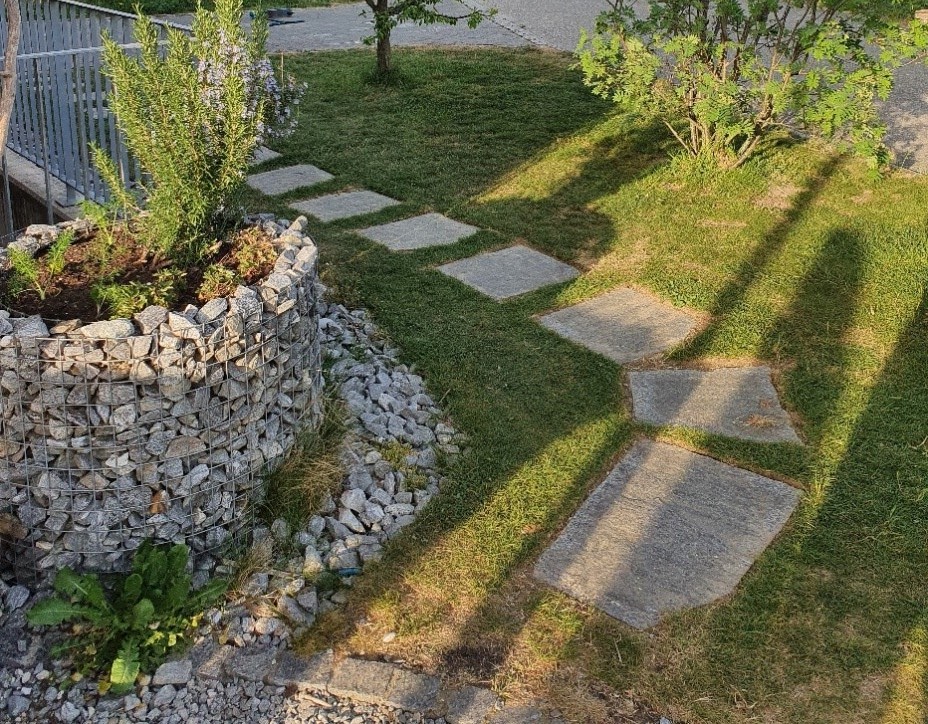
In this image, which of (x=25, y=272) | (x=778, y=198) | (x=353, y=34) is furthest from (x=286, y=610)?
(x=353, y=34)

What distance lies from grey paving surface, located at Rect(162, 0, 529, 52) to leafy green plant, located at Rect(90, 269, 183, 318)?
9312 mm

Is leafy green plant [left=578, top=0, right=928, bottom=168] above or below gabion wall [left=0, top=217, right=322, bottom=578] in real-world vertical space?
above

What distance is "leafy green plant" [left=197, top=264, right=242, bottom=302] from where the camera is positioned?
386 cm

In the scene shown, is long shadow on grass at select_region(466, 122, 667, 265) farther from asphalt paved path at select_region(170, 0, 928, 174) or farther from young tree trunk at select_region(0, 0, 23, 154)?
young tree trunk at select_region(0, 0, 23, 154)

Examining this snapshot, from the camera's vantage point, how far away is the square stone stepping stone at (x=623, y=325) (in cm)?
531

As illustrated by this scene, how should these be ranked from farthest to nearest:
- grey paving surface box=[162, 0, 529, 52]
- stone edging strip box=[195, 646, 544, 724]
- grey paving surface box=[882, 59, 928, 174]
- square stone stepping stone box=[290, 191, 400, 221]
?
grey paving surface box=[162, 0, 529, 52] < grey paving surface box=[882, 59, 928, 174] < square stone stepping stone box=[290, 191, 400, 221] < stone edging strip box=[195, 646, 544, 724]

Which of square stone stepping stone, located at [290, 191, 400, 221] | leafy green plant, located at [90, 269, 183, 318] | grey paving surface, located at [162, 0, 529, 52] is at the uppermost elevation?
grey paving surface, located at [162, 0, 529, 52]

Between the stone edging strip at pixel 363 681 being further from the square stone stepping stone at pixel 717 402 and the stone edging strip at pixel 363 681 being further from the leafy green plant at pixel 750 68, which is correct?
the leafy green plant at pixel 750 68

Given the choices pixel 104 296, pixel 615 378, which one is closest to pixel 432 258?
pixel 615 378

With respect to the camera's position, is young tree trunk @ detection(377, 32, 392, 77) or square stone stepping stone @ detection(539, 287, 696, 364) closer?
square stone stepping stone @ detection(539, 287, 696, 364)

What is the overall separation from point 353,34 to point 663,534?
36.8 ft

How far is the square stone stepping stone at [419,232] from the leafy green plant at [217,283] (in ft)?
8.43

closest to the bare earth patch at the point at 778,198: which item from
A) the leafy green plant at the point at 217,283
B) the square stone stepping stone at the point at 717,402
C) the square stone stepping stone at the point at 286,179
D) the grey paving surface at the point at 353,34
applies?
the square stone stepping stone at the point at 717,402

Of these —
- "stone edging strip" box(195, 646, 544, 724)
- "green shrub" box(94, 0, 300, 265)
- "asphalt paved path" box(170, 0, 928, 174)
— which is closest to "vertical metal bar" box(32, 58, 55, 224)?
"green shrub" box(94, 0, 300, 265)
